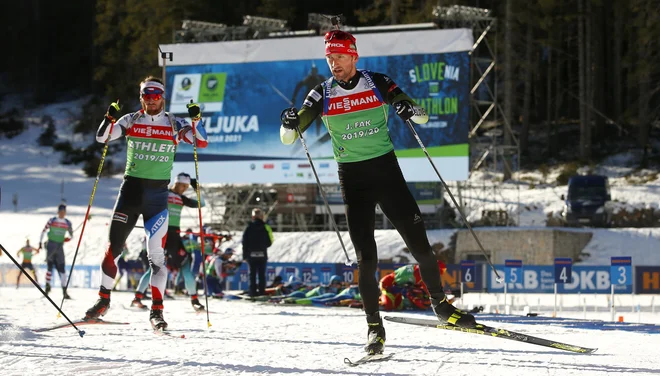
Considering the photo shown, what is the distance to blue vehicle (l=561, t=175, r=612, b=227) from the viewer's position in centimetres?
2747

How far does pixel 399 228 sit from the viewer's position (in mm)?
6238

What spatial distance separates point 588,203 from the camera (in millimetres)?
27609

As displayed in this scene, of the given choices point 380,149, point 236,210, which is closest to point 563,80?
point 236,210

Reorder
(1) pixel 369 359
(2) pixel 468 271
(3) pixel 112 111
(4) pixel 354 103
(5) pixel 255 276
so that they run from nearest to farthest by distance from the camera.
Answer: (1) pixel 369 359 → (4) pixel 354 103 → (3) pixel 112 111 → (5) pixel 255 276 → (2) pixel 468 271

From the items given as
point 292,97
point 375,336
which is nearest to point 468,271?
point 292,97

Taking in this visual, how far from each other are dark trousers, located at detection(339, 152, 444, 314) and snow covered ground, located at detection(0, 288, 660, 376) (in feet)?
2.02

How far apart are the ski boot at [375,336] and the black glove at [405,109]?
1363mm

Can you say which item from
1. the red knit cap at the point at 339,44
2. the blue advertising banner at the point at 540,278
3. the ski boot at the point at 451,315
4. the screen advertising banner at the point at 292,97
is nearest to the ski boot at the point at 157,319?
the ski boot at the point at 451,315

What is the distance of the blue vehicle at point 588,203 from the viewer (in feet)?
90.1

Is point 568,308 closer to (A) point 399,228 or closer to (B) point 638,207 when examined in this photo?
(A) point 399,228

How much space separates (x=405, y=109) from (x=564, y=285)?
13.3 metres

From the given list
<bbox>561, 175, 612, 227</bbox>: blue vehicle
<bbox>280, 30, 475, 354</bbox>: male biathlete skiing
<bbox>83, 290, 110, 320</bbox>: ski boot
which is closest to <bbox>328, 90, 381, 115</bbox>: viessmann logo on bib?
<bbox>280, 30, 475, 354</bbox>: male biathlete skiing

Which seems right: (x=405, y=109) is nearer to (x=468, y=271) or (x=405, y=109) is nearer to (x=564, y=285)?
(x=468, y=271)

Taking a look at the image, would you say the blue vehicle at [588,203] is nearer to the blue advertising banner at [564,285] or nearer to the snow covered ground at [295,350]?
the blue advertising banner at [564,285]
